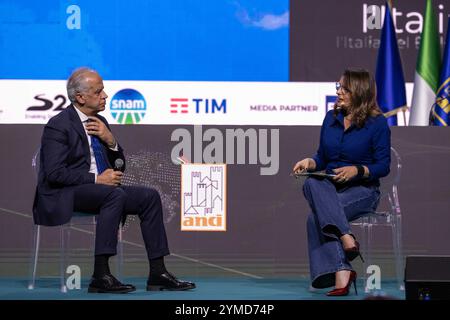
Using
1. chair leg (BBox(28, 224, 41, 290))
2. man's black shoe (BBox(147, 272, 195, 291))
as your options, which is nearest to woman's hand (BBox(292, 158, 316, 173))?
man's black shoe (BBox(147, 272, 195, 291))

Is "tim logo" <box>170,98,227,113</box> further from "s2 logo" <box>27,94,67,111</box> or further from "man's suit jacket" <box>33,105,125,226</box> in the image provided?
"man's suit jacket" <box>33,105,125,226</box>

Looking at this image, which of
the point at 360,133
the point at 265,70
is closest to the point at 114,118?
the point at 265,70

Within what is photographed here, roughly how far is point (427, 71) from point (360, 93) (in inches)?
104

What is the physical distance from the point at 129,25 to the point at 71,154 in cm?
304

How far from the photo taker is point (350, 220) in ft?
13.9

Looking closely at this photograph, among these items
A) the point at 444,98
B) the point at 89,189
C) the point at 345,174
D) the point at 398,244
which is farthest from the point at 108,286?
the point at 444,98

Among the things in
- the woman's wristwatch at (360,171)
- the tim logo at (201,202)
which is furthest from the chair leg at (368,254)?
the tim logo at (201,202)

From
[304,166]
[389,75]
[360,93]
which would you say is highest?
[389,75]

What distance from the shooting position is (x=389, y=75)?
652 centimetres

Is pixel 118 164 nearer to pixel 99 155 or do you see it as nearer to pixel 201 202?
pixel 99 155

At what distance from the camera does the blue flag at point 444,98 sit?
591 cm

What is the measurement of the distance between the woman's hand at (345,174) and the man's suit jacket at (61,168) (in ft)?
3.52

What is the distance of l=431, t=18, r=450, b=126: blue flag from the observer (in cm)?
591

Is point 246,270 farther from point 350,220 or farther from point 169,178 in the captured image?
point 350,220
